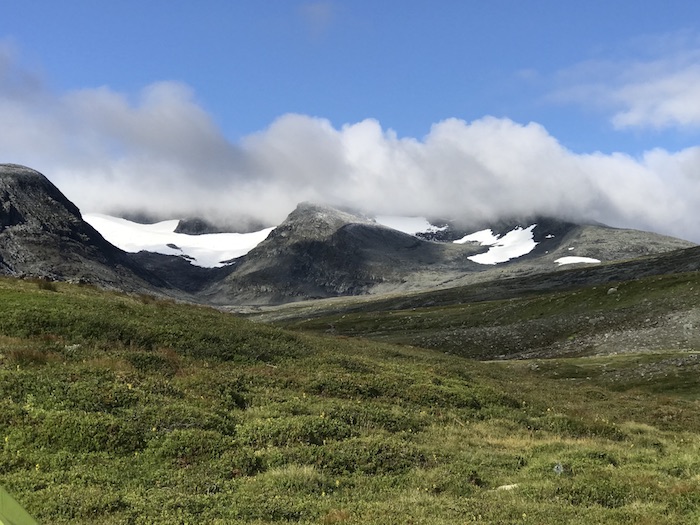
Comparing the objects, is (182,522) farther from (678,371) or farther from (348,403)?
(678,371)

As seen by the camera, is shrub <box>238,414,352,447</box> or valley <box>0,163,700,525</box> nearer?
valley <box>0,163,700,525</box>

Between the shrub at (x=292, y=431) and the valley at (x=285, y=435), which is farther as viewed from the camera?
the shrub at (x=292, y=431)

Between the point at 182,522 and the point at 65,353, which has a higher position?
the point at 65,353

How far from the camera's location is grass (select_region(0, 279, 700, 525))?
44.2 ft

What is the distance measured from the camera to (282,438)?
63.2ft

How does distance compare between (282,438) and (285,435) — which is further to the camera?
(285,435)

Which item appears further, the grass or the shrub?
the shrub

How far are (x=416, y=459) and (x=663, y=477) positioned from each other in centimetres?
817

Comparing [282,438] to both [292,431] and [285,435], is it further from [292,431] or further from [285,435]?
[292,431]

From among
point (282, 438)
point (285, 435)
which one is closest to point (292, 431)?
point (285, 435)

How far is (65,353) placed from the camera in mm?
25562

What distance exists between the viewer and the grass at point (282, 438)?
13.5 meters

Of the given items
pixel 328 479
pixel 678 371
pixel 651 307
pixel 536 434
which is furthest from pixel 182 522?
pixel 651 307

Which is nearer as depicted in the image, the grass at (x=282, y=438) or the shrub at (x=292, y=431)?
the grass at (x=282, y=438)
